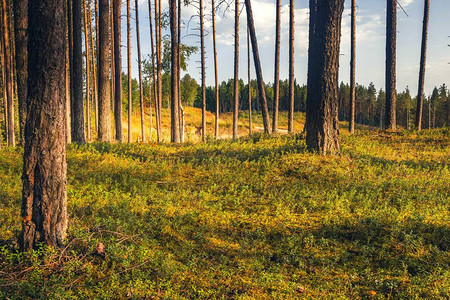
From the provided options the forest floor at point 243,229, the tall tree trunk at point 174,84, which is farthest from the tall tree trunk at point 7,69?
the forest floor at point 243,229

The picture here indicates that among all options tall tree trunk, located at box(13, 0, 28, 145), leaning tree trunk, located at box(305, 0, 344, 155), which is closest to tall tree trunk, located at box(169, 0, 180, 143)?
tall tree trunk, located at box(13, 0, 28, 145)

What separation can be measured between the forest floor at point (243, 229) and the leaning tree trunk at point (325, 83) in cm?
65

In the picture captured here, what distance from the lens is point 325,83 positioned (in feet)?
31.3

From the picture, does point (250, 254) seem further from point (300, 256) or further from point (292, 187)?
point (292, 187)

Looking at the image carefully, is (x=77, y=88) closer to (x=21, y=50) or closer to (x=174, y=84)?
Result: (x=21, y=50)

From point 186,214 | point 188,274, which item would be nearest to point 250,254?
point 188,274

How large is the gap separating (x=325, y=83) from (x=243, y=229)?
19.2 ft

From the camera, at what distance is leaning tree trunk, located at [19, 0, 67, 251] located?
4273mm

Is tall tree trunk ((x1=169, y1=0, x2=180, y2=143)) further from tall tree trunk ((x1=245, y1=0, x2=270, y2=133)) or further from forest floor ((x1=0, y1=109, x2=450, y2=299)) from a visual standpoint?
forest floor ((x1=0, y1=109, x2=450, y2=299))

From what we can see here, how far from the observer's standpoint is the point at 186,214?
6.31 m

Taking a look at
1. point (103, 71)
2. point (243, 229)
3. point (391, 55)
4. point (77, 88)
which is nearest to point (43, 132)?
point (243, 229)

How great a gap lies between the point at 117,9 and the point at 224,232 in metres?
16.6

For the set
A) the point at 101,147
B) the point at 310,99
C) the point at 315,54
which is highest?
the point at 315,54

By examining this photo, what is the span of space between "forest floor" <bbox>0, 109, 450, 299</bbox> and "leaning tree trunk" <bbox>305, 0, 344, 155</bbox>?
651 mm
